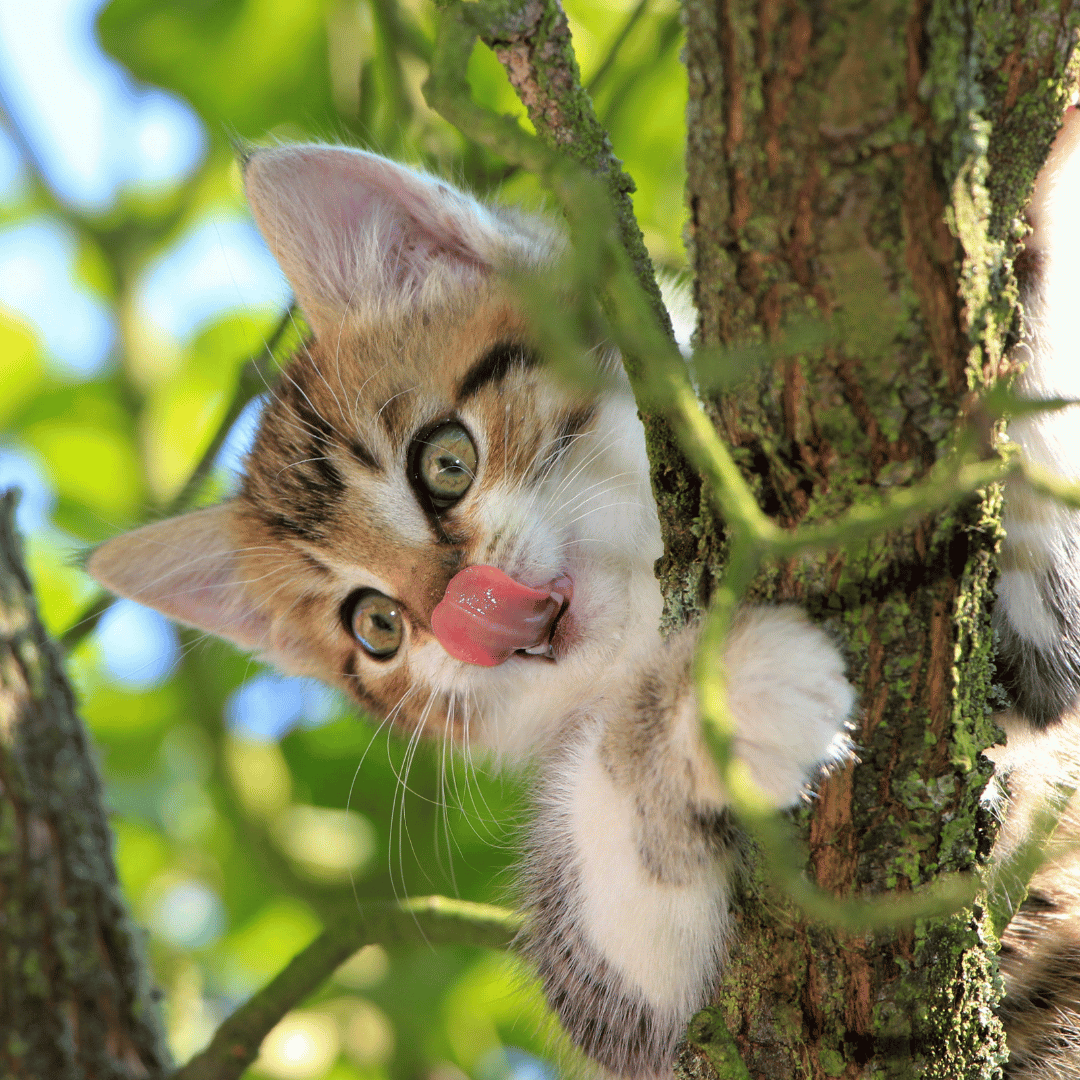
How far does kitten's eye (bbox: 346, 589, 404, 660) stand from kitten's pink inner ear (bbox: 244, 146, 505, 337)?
0.47m

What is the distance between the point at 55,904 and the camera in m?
1.39

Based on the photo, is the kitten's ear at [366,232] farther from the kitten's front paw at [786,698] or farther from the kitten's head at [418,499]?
the kitten's front paw at [786,698]

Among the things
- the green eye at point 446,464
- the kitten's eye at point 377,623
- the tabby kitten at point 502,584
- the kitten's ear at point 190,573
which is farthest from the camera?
the kitten's ear at point 190,573

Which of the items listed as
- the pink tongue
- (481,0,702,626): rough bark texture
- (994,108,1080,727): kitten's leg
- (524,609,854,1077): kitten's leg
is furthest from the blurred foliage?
(481,0,702,626): rough bark texture

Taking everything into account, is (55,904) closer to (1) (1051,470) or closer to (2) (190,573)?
(2) (190,573)

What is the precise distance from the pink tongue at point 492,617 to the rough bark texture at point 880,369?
43 centimetres

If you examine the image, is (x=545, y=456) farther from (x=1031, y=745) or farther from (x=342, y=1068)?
(x=342, y=1068)

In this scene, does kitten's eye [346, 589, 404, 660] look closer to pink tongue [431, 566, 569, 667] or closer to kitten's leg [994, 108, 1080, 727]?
pink tongue [431, 566, 569, 667]

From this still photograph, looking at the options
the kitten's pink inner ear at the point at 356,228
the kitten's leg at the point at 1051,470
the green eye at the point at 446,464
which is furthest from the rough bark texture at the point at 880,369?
the kitten's pink inner ear at the point at 356,228

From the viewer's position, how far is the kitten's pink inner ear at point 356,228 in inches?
59.1

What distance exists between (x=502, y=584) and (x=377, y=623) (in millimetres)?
448

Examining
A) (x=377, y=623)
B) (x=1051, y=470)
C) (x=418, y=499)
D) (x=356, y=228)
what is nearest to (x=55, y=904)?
(x=377, y=623)

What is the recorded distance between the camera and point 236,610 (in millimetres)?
1940

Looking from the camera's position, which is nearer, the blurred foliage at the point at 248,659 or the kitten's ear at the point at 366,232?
the kitten's ear at the point at 366,232
